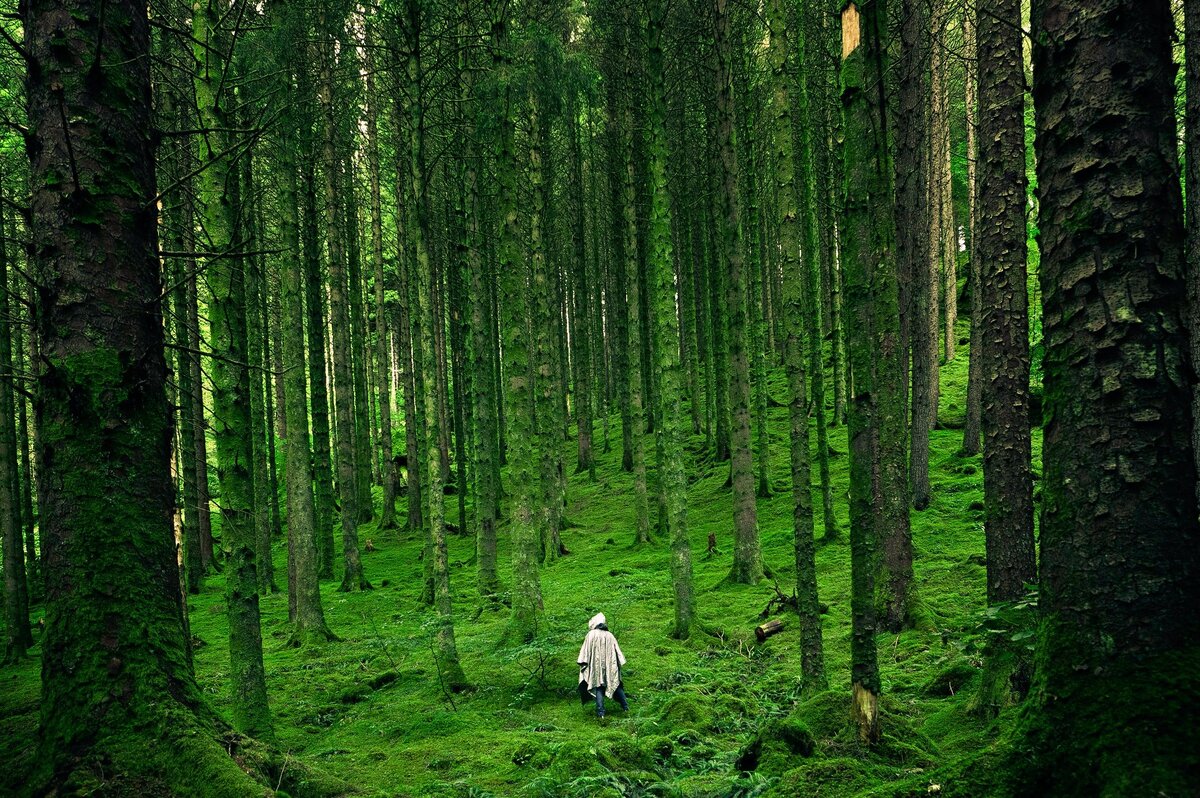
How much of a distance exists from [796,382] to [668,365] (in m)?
3.36

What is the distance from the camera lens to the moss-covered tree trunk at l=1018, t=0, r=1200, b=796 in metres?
1.89

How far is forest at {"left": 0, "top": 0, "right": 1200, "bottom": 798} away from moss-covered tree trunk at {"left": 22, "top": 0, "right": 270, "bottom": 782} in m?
0.01

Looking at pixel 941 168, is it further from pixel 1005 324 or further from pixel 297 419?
pixel 297 419

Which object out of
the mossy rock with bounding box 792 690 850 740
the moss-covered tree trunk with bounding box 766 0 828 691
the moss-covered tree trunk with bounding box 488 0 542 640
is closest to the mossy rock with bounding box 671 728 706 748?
the moss-covered tree trunk with bounding box 766 0 828 691

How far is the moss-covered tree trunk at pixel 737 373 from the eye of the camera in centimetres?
1233

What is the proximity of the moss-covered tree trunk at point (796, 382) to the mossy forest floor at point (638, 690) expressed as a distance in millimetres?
838

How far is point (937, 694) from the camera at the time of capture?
22.0ft

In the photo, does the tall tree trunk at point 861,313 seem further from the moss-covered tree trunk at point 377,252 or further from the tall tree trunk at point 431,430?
the moss-covered tree trunk at point 377,252

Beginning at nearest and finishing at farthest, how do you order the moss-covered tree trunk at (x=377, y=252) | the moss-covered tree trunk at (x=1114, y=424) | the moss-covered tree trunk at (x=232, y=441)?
the moss-covered tree trunk at (x=1114, y=424), the moss-covered tree trunk at (x=232, y=441), the moss-covered tree trunk at (x=377, y=252)

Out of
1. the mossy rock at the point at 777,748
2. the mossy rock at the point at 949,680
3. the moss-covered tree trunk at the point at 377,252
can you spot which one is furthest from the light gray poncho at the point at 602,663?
the moss-covered tree trunk at the point at 377,252

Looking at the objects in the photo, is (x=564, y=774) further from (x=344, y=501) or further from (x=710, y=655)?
(x=344, y=501)

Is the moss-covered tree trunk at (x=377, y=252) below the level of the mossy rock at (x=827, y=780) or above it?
above

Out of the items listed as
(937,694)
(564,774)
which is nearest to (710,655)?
(937,694)

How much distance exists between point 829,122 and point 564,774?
51.9 ft
